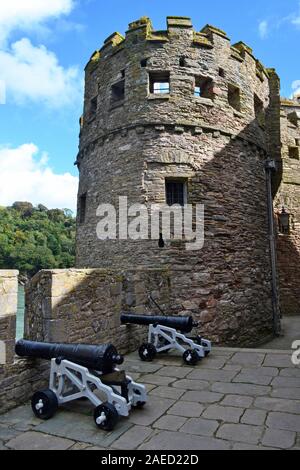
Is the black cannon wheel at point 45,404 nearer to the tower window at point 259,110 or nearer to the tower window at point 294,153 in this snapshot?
the tower window at point 259,110

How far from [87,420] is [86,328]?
69.3 inches

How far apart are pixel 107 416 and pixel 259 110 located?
1070 cm

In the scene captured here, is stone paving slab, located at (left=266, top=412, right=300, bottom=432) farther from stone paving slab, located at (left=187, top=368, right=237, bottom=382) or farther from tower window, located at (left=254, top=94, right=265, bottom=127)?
tower window, located at (left=254, top=94, right=265, bottom=127)

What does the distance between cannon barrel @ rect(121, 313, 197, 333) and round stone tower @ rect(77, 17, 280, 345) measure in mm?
2424

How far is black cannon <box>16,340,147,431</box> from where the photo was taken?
3135mm

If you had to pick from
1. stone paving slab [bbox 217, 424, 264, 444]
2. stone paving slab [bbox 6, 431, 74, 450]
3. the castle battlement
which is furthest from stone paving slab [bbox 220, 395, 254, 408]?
the castle battlement

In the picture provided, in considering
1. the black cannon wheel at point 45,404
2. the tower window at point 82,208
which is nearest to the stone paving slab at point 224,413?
the black cannon wheel at point 45,404

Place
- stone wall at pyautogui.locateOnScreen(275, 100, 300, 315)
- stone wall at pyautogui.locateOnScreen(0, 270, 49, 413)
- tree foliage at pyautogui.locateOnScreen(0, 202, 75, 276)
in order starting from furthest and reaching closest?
tree foliage at pyautogui.locateOnScreen(0, 202, 75, 276)
stone wall at pyautogui.locateOnScreen(275, 100, 300, 315)
stone wall at pyautogui.locateOnScreen(0, 270, 49, 413)

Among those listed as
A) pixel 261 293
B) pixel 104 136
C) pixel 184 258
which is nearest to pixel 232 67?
pixel 104 136

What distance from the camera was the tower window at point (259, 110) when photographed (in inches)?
431

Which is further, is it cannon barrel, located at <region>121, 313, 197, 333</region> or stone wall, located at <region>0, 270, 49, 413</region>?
cannon barrel, located at <region>121, 313, 197, 333</region>

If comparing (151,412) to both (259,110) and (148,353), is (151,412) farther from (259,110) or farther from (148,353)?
(259,110)

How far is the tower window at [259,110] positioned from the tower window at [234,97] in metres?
1.18

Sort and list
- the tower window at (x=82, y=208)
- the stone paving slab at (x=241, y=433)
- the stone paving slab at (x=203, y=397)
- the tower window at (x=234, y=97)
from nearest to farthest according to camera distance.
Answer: the stone paving slab at (x=241, y=433) → the stone paving slab at (x=203, y=397) → the tower window at (x=234, y=97) → the tower window at (x=82, y=208)
